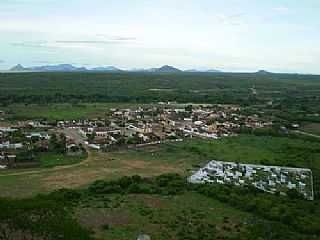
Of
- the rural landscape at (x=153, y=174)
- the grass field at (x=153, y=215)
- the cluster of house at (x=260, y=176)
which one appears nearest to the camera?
the grass field at (x=153, y=215)

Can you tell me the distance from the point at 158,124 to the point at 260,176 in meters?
16.4

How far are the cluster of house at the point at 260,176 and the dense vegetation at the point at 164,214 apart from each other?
1.04 m

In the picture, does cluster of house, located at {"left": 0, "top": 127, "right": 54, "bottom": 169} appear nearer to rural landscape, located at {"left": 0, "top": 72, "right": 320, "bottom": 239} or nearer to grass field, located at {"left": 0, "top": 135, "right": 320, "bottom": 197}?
rural landscape, located at {"left": 0, "top": 72, "right": 320, "bottom": 239}

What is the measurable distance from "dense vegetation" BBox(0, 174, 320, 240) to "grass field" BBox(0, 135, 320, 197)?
6.45ft

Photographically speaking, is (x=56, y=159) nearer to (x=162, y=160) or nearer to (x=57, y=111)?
(x=162, y=160)


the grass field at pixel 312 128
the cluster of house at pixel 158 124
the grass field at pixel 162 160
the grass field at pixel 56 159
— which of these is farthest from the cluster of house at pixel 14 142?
the grass field at pixel 312 128

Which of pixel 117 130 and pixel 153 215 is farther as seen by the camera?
pixel 117 130

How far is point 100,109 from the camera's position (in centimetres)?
4503

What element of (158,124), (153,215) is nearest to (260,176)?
(153,215)

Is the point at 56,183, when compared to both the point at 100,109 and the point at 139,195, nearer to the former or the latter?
the point at 139,195

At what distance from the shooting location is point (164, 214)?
14891 mm

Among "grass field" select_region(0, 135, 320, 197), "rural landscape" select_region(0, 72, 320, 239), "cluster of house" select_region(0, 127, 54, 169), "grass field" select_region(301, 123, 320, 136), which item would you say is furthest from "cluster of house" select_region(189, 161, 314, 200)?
"grass field" select_region(301, 123, 320, 136)

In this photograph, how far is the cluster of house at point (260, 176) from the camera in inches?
740

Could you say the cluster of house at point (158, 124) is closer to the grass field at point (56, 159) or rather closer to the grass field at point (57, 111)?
the grass field at point (57, 111)
